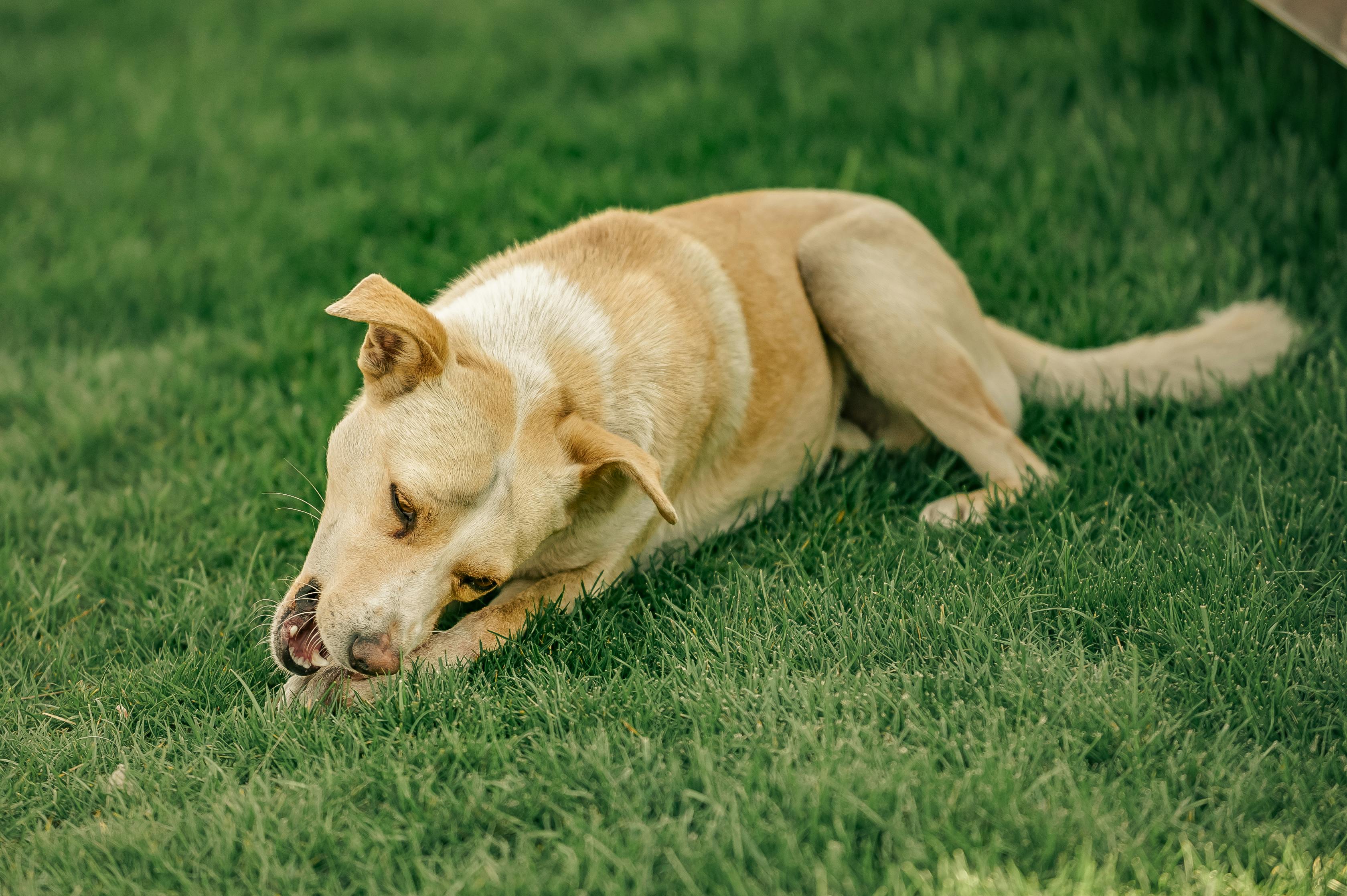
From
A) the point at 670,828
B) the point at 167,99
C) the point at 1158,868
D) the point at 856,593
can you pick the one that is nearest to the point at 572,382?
the point at 856,593

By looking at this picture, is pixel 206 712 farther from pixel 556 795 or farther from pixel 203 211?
pixel 203 211

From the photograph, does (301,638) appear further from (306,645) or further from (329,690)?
(329,690)

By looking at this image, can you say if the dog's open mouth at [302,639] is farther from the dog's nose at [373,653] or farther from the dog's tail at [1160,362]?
the dog's tail at [1160,362]

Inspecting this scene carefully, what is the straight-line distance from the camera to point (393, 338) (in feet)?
10.5

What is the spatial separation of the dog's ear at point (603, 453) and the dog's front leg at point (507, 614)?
49 cm

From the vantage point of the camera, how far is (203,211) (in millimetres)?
6301

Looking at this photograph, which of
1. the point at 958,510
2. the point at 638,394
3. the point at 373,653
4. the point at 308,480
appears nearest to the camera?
the point at 373,653

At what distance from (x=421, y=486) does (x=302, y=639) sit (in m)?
0.66

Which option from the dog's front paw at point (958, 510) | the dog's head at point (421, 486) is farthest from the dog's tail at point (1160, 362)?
the dog's head at point (421, 486)

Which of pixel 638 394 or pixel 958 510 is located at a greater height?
pixel 638 394

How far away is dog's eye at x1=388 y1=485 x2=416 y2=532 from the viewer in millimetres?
3084

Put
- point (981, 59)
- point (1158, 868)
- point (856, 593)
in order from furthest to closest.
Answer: point (981, 59) < point (856, 593) < point (1158, 868)

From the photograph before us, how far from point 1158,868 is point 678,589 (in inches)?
67.8

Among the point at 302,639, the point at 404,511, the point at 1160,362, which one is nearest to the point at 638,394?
the point at 404,511
